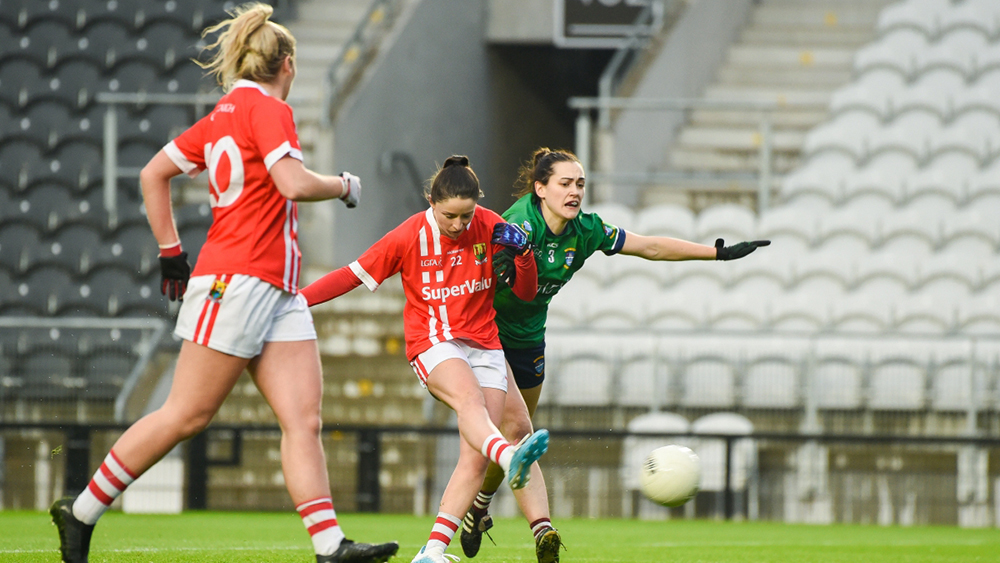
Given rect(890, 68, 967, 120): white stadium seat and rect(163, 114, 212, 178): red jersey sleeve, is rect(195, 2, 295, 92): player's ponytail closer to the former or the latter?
rect(163, 114, 212, 178): red jersey sleeve

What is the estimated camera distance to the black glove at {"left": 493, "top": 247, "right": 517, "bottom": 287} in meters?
4.95

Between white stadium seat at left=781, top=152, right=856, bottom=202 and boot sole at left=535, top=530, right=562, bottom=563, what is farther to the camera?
white stadium seat at left=781, top=152, right=856, bottom=202

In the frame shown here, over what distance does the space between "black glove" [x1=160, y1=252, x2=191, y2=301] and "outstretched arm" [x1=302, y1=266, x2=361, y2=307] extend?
601 mm

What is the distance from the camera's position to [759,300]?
12.0 metres

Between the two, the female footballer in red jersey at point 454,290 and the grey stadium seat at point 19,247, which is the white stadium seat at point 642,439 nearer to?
the female footballer in red jersey at point 454,290

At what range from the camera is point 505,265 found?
494 centimetres

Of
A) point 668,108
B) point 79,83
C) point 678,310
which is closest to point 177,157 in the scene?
point 678,310

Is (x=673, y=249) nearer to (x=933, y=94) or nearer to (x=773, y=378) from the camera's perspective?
(x=773, y=378)

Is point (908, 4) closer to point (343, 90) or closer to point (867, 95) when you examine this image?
point (867, 95)

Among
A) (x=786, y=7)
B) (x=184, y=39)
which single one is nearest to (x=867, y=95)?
(x=786, y=7)

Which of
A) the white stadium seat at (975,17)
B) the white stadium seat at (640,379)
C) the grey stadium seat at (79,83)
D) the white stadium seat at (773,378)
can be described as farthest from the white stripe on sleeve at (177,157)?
the white stadium seat at (975,17)

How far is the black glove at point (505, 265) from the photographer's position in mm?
4949

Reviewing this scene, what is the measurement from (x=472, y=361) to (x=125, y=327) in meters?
7.05

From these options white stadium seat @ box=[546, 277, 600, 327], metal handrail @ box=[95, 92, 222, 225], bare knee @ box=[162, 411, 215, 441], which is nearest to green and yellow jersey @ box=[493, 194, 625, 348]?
bare knee @ box=[162, 411, 215, 441]
